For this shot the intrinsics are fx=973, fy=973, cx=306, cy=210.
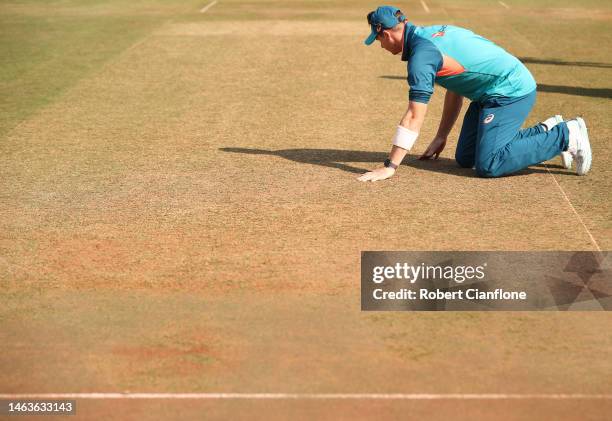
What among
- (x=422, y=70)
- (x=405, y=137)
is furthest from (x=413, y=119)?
(x=422, y=70)

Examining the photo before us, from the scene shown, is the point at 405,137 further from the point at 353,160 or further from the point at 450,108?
the point at 353,160

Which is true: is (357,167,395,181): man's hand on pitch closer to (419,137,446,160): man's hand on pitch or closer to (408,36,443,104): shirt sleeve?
(408,36,443,104): shirt sleeve

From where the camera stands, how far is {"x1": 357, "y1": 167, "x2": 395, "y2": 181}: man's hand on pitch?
7652 mm

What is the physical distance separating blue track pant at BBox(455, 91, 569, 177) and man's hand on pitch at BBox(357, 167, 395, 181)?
28.1 inches

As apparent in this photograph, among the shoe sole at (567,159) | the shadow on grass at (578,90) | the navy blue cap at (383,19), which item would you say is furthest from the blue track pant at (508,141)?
the shadow on grass at (578,90)

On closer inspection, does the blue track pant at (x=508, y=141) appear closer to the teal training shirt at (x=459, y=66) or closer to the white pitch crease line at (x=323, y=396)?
the teal training shirt at (x=459, y=66)

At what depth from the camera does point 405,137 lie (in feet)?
24.2

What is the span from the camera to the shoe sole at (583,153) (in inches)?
304

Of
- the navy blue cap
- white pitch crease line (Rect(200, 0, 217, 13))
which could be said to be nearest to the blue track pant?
the navy blue cap

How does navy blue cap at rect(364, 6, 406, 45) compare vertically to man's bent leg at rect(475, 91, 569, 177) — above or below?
above

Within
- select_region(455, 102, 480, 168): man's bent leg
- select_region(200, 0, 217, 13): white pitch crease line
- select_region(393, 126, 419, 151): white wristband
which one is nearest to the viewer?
select_region(393, 126, 419, 151): white wristband

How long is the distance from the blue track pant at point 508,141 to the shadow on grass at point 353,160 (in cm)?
26

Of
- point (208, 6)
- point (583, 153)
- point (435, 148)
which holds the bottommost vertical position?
point (208, 6)

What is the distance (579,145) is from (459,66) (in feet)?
3.84
